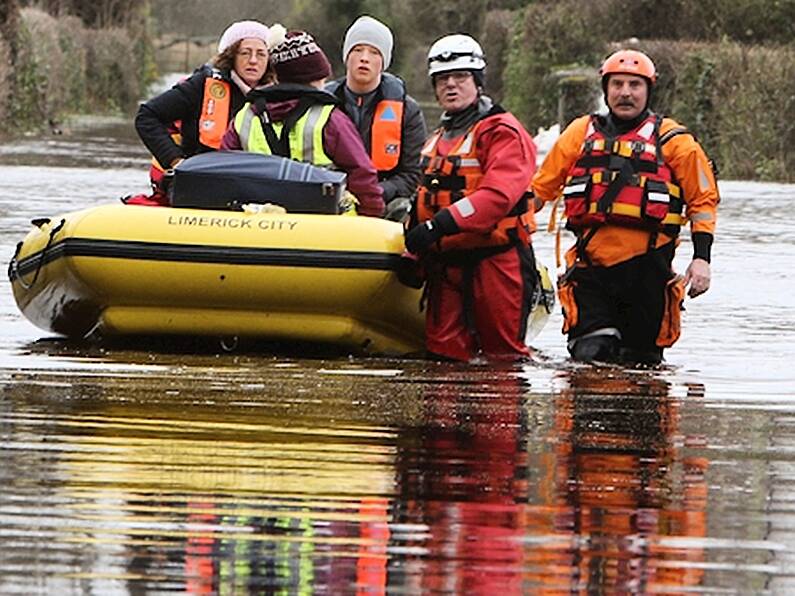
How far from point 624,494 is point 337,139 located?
3773 mm

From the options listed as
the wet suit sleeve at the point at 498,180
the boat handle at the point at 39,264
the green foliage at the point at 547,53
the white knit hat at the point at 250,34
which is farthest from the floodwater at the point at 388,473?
the green foliage at the point at 547,53

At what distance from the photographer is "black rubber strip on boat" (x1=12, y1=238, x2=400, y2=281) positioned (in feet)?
29.3

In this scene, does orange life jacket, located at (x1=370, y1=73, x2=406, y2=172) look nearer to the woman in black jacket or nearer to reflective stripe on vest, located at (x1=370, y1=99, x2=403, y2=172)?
reflective stripe on vest, located at (x1=370, y1=99, x2=403, y2=172)

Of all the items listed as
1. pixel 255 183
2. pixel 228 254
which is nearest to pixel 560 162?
pixel 255 183

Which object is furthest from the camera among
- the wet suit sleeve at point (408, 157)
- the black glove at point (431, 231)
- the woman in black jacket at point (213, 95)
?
the wet suit sleeve at point (408, 157)

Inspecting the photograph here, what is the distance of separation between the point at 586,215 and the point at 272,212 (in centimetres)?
130

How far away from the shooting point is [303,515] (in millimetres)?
5379

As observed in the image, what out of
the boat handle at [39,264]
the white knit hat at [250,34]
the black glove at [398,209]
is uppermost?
the white knit hat at [250,34]

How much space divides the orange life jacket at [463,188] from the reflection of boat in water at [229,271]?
0.20 metres

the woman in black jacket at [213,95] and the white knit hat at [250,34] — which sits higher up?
the white knit hat at [250,34]

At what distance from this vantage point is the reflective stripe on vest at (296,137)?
30.7 ft

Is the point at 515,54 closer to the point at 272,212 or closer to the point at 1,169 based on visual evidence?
the point at 1,169

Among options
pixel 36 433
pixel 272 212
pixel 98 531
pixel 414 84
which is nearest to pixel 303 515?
pixel 98 531

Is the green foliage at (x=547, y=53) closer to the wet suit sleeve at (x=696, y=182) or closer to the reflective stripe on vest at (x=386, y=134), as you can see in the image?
the reflective stripe on vest at (x=386, y=134)
